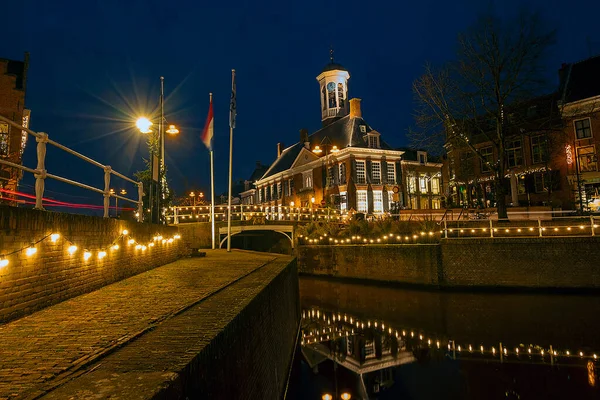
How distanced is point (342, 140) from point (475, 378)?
35.3m

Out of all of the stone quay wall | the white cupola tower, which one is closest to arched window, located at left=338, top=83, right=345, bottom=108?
the white cupola tower

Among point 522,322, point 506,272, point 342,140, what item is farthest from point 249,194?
point 522,322

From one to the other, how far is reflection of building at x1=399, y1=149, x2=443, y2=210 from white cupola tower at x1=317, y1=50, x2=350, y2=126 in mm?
10104

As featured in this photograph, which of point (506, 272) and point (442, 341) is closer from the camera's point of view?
point (442, 341)

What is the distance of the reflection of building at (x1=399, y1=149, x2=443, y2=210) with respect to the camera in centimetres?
4412

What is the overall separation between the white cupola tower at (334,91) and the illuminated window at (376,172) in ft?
35.8

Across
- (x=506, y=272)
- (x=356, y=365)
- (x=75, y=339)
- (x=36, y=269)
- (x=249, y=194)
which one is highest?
(x=249, y=194)

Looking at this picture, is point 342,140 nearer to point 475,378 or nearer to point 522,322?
point 522,322

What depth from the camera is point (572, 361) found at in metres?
8.41

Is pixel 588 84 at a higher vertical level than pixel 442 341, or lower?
higher

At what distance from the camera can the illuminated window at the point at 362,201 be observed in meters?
38.5

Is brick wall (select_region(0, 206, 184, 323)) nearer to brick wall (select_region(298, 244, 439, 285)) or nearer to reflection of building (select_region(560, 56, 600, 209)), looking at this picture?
brick wall (select_region(298, 244, 439, 285))

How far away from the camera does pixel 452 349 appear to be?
9781 mm

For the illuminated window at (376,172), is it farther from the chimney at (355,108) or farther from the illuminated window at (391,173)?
the chimney at (355,108)
